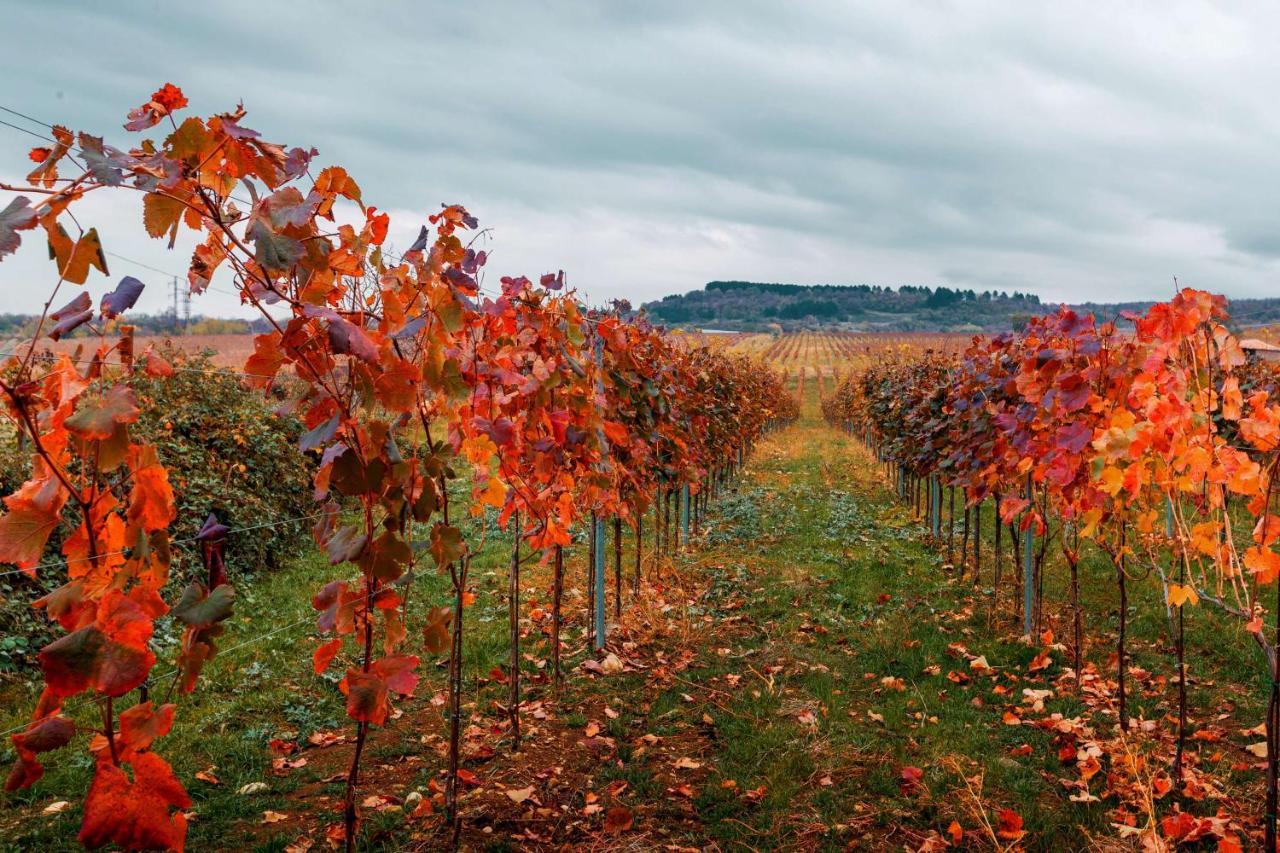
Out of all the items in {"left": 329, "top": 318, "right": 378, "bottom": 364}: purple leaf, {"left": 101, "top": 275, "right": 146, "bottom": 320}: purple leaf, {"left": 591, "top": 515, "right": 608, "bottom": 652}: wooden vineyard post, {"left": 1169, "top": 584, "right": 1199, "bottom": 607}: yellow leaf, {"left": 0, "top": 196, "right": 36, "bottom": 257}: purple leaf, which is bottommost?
{"left": 591, "top": 515, "right": 608, "bottom": 652}: wooden vineyard post

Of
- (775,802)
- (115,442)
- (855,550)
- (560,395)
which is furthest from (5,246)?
(855,550)

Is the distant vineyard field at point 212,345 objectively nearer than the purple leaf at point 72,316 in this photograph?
No

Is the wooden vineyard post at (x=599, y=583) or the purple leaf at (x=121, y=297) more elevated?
the purple leaf at (x=121, y=297)

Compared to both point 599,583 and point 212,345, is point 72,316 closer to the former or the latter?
point 599,583

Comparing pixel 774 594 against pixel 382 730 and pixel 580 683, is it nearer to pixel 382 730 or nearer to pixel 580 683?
pixel 580 683

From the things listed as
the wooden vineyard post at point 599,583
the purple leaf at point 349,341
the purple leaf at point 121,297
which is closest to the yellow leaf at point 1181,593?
the purple leaf at point 349,341

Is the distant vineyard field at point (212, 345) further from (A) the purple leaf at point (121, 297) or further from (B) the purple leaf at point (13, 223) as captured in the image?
(B) the purple leaf at point (13, 223)

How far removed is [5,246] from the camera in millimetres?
1461

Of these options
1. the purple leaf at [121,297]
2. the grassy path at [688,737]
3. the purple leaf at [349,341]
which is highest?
the purple leaf at [121,297]

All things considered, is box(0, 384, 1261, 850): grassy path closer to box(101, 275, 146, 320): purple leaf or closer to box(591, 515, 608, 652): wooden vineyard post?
box(591, 515, 608, 652): wooden vineyard post

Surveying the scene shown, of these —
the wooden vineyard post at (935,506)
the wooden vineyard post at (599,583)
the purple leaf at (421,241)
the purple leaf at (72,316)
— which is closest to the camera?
the purple leaf at (72,316)

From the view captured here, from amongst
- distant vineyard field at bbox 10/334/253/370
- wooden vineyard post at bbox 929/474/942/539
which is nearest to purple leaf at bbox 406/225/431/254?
distant vineyard field at bbox 10/334/253/370

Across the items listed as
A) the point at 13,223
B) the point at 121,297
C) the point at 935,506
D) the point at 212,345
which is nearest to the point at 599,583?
the point at 121,297

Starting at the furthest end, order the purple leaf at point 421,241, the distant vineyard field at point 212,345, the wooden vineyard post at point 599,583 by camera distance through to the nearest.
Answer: the distant vineyard field at point 212,345 → the wooden vineyard post at point 599,583 → the purple leaf at point 421,241
